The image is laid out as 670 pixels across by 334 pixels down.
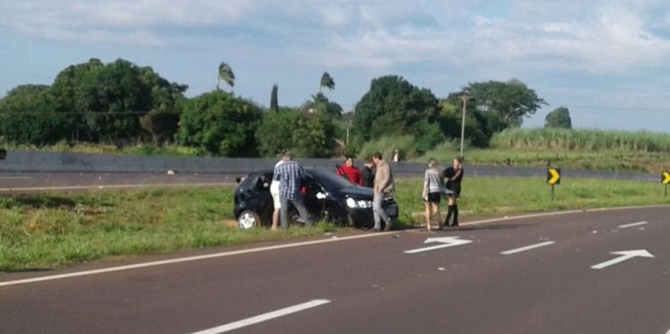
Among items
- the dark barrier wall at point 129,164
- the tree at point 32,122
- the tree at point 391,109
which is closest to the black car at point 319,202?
the dark barrier wall at point 129,164

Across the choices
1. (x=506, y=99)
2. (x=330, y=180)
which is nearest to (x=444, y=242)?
(x=330, y=180)

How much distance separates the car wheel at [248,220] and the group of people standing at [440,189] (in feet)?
12.4

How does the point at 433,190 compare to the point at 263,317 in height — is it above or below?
above

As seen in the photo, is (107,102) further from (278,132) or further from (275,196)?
(275,196)

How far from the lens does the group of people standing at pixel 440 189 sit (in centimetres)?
2350

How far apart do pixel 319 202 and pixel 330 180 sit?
2.71 feet

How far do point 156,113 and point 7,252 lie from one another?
66.5m

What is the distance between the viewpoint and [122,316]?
10.2m

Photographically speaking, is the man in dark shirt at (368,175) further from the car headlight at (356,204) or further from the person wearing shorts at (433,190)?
the car headlight at (356,204)

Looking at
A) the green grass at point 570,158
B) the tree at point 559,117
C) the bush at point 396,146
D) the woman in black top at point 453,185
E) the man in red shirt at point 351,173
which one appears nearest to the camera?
the woman in black top at point 453,185

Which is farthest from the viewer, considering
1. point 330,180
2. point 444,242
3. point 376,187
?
point 330,180

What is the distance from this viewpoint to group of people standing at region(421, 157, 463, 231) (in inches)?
925

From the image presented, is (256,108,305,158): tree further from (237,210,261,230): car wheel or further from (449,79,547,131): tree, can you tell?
(449,79,547,131): tree

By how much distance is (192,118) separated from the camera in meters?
72.2
